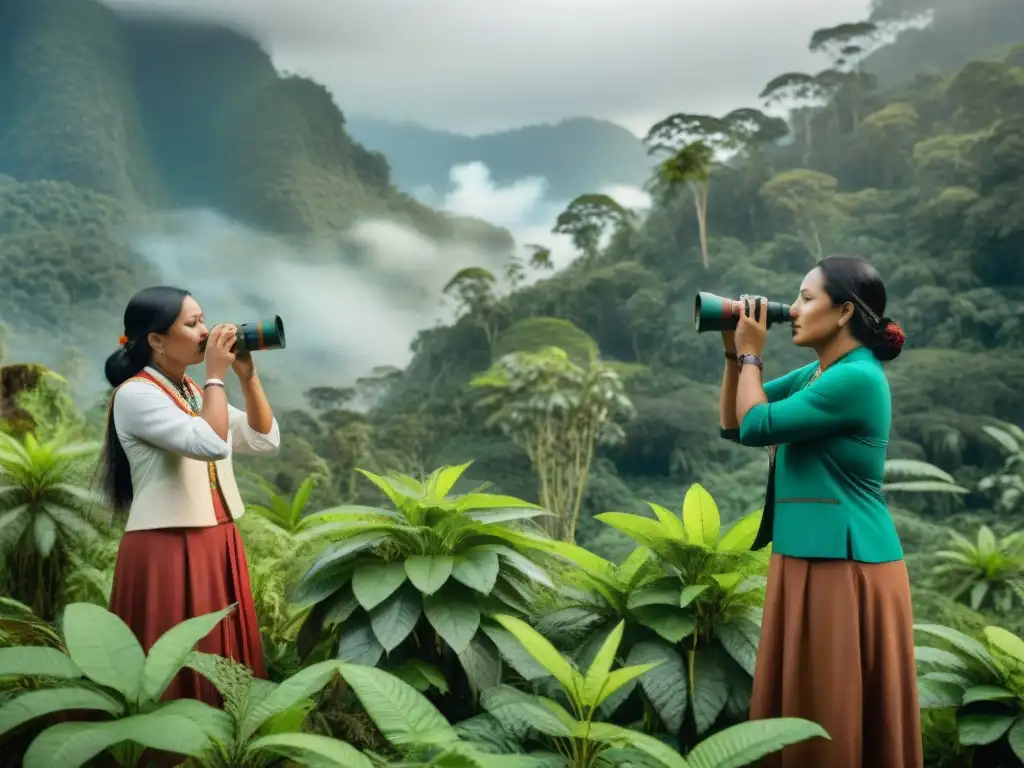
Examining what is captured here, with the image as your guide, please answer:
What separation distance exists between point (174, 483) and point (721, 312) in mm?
1447

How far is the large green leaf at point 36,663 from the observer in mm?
1409

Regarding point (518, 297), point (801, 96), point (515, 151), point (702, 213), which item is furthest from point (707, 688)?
point (801, 96)

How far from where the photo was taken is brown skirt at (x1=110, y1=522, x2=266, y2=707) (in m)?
1.86

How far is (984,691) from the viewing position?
74.5 inches

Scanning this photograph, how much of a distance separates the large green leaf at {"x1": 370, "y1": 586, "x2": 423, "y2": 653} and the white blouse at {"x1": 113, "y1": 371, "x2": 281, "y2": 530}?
1.68ft

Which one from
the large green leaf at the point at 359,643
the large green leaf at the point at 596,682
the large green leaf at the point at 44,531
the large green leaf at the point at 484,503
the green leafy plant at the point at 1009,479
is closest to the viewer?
the large green leaf at the point at 596,682

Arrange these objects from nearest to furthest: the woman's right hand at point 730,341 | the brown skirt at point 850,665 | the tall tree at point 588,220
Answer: the brown skirt at point 850,665
the woman's right hand at point 730,341
the tall tree at point 588,220

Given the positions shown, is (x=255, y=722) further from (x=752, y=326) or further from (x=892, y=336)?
(x=892, y=336)

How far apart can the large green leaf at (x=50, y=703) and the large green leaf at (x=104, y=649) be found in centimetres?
3

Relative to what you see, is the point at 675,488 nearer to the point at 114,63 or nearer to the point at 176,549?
the point at 176,549

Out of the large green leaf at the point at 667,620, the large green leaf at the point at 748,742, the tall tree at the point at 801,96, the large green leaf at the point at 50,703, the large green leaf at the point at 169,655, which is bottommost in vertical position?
the large green leaf at the point at 748,742

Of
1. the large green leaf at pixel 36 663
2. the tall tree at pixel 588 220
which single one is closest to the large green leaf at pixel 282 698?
the large green leaf at pixel 36 663

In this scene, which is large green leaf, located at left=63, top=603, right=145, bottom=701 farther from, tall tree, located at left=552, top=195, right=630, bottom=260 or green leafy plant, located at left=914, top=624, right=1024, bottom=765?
tall tree, located at left=552, top=195, right=630, bottom=260

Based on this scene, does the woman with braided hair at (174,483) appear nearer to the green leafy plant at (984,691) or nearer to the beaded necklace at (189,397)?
the beaded necklace at (189,397)
